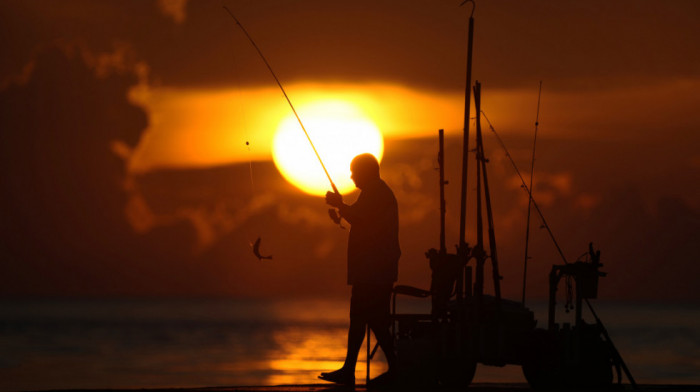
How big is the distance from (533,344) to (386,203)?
87.7 inches

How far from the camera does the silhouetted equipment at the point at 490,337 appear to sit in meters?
14.1

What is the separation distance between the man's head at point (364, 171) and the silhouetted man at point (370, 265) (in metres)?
A: 0.07

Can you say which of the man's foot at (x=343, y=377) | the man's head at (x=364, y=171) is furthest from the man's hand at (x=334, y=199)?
the man's foot at (x=343, y=377)

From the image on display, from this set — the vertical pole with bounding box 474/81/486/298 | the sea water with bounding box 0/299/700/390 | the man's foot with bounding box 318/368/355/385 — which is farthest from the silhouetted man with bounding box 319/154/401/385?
the sea water with bounding box 0/299/700/390

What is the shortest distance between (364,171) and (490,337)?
227 centimetres

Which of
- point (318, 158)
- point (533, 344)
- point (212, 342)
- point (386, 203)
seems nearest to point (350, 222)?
point (386, 203)

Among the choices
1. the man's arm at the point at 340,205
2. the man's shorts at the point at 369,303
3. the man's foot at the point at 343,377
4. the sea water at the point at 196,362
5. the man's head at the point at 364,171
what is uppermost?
the sea water at the point at 196,362

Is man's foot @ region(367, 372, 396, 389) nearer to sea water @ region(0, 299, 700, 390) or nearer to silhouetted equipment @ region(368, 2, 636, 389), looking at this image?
silhouetted equipment @ region(368, 2, 636, 389)

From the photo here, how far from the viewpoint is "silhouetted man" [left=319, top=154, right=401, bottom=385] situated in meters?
13.8

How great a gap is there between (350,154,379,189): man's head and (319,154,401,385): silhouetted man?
0.23 feet

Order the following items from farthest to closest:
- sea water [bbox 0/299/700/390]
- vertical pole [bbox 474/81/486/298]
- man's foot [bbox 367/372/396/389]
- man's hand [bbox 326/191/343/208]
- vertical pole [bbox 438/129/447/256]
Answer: sea water [bbox 0/299/700/390], vertical pole [bbox 438/129/447/256], vertical pole [bbox 474/81/486/298], man's foot [bbox 367/372/396/389], man's hand [bbox 326/191/343/208]

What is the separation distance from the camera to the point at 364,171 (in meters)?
14.1

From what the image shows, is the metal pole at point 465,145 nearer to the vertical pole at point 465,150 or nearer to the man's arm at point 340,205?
the vertical pole at point 465,150

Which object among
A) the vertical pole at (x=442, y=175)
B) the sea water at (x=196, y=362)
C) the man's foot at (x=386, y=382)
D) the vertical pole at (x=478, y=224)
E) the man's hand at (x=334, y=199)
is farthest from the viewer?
the sea water at (x=196, y=362)
